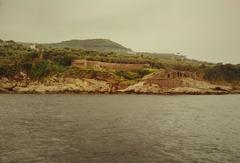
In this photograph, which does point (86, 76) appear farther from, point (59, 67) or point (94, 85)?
point (59, 67)

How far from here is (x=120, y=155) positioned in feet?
92.6

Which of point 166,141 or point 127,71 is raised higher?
point 127,71

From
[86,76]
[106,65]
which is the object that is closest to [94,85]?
[86,76]

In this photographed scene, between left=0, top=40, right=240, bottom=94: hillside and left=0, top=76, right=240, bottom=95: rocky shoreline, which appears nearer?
left=0, top=76, right=240, bottom=95: rocky shoreline

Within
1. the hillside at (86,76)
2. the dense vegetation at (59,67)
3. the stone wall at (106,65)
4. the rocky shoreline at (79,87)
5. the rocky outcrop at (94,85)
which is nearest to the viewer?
the rocky shoreline at (79,87)

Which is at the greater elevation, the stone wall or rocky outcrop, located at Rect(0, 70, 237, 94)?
the stone wall

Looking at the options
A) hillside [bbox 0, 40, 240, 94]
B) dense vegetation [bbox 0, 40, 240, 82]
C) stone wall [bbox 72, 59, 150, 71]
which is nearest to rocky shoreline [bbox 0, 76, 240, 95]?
hillside [bbox 0, 40, 240, 94]

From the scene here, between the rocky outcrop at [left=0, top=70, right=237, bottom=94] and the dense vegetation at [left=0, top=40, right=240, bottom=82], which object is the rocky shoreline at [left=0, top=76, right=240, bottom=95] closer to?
the rocky outcrop at [left=0, top=70, right=237, bottom=94]

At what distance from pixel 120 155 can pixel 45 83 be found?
9385 cm

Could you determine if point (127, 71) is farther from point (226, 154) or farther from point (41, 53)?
point (226, 154)

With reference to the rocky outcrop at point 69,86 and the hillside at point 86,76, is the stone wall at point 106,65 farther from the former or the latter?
the rocky outcrop at point 69,86

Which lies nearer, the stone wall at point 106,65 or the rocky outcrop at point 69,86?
the rocky outcrop at point 69,86

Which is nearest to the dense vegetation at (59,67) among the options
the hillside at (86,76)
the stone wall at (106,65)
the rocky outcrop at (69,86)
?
the hillside at (86,76)

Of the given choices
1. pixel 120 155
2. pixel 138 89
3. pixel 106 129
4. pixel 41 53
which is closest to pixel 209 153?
pixel 120 155
